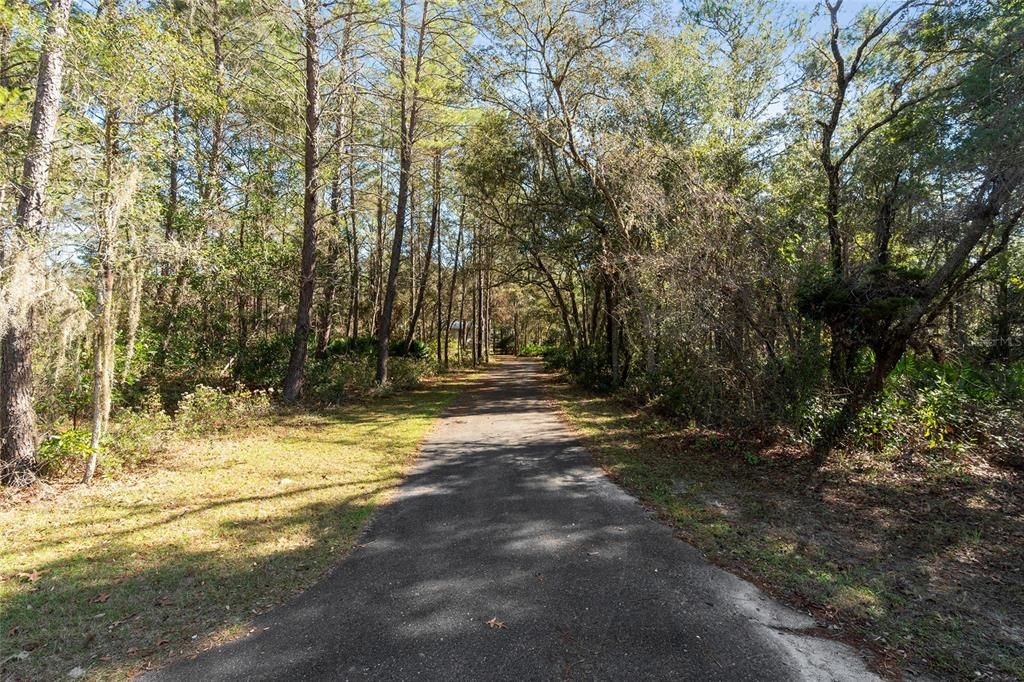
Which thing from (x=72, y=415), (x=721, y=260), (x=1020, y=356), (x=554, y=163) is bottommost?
(x=72, y=415)

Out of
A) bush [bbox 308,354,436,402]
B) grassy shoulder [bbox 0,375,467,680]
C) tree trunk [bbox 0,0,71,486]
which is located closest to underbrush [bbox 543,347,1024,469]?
grassy shoulder [bbox 0,375,467,680]

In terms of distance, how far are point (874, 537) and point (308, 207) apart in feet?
40.3

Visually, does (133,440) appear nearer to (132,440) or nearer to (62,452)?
(132,440)

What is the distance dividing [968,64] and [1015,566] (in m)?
6.83

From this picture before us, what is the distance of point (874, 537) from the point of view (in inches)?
180

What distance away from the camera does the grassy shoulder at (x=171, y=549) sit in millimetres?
3070

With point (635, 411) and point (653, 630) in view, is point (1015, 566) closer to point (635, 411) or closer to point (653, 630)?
point (653, 630)

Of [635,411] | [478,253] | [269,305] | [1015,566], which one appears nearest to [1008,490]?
[1015,566]

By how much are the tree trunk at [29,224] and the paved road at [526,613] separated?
446 centimetres

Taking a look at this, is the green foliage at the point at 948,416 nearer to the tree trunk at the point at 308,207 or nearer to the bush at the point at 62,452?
the bush at the point at 62,452

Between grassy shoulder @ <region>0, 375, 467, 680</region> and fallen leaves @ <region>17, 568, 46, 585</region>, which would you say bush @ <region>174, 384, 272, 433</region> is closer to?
grassy shoulder @ <region>0, 375, 467, 680</region>

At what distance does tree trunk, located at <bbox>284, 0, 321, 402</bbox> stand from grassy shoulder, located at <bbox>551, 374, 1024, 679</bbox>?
842cm

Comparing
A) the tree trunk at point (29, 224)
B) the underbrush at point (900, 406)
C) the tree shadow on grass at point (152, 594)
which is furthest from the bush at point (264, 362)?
the underbrush at point (900, 406)

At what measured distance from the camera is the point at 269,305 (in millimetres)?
14680
